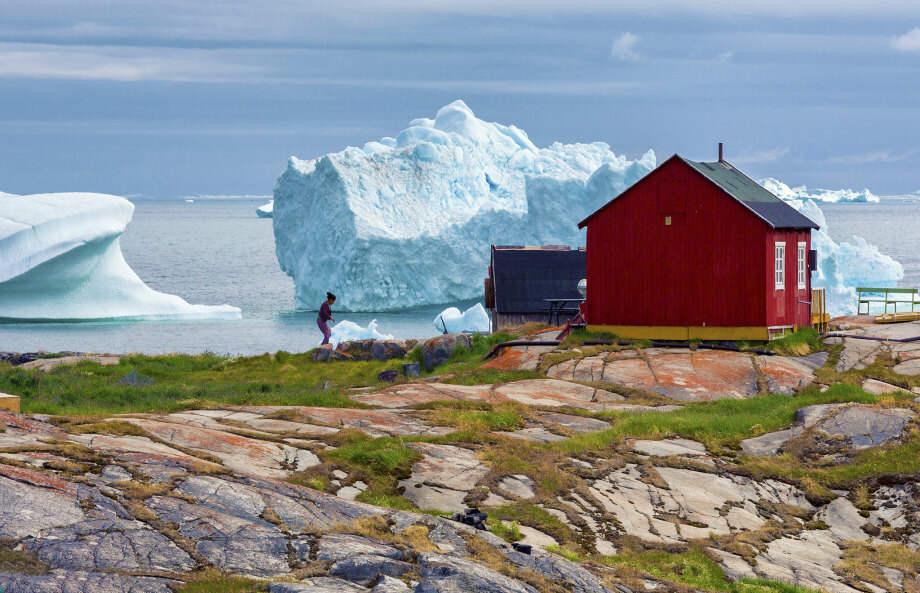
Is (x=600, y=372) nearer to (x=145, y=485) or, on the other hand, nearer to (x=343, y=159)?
(x=145, y=485)

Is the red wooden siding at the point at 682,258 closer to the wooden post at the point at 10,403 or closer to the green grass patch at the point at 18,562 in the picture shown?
the wooden post at the point at 10,403

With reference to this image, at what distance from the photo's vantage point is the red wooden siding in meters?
25.5

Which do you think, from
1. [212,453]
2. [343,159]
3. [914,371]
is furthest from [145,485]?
[343,159]

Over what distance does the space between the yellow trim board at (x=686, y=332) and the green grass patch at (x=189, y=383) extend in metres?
5.61

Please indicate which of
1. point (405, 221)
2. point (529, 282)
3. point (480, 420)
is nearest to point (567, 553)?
point (480, 420)

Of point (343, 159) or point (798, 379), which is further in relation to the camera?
point (343, 159)

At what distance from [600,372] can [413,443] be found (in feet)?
27.2

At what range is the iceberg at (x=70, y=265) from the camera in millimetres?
49469

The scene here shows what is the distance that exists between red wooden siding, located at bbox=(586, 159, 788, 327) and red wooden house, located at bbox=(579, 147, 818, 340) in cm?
2

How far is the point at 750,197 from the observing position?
26.7 metres

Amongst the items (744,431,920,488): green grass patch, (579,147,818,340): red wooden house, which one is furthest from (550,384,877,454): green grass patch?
(579,147,818,340): red wooden house

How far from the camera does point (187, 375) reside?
29.4m

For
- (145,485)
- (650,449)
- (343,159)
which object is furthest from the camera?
(343,159)

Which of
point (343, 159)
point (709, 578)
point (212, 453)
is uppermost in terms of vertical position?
point (343, 159)
